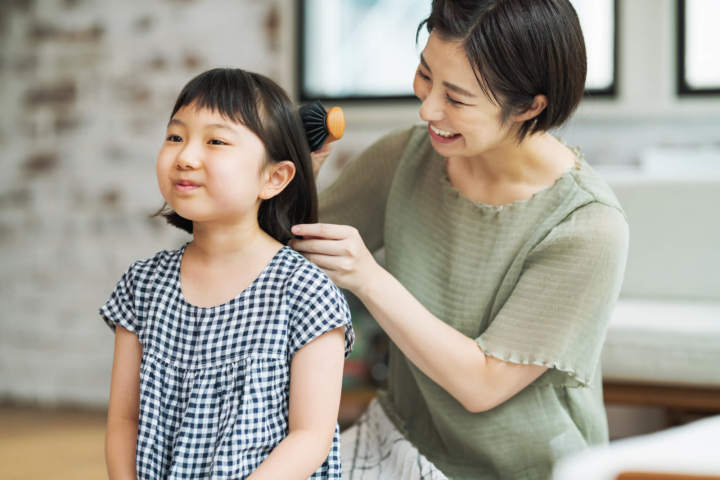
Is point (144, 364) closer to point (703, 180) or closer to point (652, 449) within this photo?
point (652, 449)

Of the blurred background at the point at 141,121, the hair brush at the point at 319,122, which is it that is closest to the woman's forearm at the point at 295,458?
the hair brush at the point at 319,122

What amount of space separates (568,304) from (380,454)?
1.47ft

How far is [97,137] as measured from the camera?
9.17ft

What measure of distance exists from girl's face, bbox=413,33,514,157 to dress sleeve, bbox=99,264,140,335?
20.4 inches

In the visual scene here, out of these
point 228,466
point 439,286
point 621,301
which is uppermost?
point 439,286

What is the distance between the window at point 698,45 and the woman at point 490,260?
4.62 ft

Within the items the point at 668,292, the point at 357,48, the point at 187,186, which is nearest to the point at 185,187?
the point at 187,186

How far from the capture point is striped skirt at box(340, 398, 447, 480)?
1021 millimetres

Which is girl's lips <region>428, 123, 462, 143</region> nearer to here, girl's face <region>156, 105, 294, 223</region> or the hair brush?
the hair brush

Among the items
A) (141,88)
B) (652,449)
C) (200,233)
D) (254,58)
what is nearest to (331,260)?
(200,233)

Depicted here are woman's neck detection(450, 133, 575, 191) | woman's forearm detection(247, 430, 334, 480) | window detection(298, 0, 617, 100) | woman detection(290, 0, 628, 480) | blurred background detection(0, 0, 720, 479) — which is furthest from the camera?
window detection(298, 0, 617, 100)

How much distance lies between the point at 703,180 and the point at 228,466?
174 centimetres

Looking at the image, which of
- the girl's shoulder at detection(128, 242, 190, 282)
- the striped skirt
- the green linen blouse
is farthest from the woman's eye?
the striped skirt

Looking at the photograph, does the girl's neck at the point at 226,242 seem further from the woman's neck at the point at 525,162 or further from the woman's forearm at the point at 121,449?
the woman's neck at the point at 525,162
